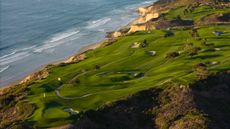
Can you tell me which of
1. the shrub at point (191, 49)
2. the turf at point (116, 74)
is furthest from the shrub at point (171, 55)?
the shrub at point (191, 49)

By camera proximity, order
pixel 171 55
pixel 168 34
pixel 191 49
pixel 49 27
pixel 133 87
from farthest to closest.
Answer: pixel 49 27 < pixel 168 34 < pixel 191 49 < pixel 171 55 < pixel 133 87

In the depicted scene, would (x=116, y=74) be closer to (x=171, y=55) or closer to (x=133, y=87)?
(x=133, y=87)

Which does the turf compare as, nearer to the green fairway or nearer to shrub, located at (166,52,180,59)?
the green fairway

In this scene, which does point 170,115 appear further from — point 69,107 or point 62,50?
point 62,50

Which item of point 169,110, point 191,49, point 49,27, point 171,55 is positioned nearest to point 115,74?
point 171,55

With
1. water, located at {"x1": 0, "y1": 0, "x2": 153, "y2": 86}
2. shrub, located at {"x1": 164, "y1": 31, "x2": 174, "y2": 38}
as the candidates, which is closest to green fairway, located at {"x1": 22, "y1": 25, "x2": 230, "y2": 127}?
shrub, located at {"x1": 164, "y1": 31, "x2": 174, "y2": 38}
